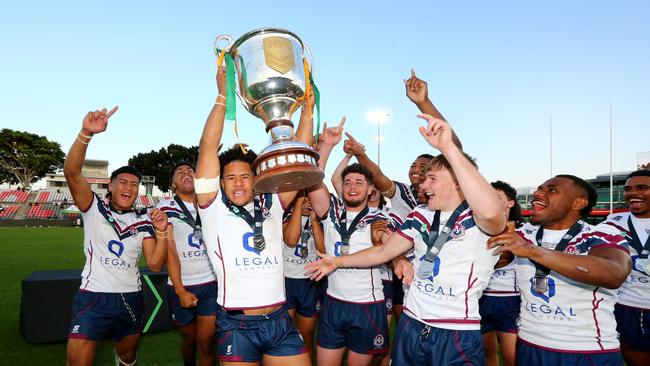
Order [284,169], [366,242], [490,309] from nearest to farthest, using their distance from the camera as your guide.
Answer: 1. [284,169]
2. [366,242]
3. [490,309]

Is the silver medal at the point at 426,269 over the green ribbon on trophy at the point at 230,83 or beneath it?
beneath

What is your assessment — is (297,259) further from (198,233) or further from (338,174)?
(198,233)

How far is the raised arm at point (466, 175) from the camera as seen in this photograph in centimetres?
225

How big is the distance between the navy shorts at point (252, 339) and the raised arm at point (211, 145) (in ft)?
3.15

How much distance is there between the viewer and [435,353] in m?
2.65

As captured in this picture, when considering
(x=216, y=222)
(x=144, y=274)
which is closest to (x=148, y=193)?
(x=144, y=274)

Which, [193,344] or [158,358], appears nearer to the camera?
[193,344]

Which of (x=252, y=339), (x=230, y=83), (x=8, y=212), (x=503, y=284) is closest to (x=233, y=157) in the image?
(x=230, y=83)

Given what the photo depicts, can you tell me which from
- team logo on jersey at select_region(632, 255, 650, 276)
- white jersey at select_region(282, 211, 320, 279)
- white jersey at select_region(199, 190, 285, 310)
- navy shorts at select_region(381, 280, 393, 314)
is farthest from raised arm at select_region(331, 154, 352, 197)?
team logo on jersey at select_region(632, 255, 650, 276)

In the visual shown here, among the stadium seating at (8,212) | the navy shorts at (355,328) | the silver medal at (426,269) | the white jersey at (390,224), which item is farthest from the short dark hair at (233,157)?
the stadium seating at (8,212)

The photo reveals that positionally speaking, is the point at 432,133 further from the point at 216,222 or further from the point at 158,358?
the point at 158,358

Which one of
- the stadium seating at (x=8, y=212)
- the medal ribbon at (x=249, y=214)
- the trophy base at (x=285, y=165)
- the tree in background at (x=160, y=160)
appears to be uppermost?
the tree in background at (x=160, y=160)

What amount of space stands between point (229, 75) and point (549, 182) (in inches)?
104

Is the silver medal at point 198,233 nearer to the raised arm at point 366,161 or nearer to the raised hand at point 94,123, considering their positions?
the raised hand at point 94,123
